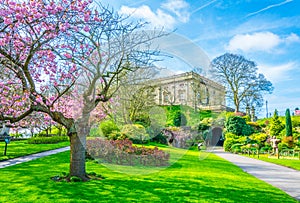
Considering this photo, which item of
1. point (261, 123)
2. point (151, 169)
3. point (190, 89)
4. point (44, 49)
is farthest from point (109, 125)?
point (261, 123)

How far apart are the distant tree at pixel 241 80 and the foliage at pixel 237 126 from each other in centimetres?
598

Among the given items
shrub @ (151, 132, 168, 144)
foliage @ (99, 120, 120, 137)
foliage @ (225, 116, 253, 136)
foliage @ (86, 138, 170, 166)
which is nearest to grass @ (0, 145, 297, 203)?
foliage @ (86, 138, 170, 166)

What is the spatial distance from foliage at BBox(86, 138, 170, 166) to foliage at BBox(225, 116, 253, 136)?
15.6m

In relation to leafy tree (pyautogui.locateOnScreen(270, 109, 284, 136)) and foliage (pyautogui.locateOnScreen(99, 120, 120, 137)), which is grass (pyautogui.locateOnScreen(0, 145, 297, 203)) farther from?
leafy tree (pyautogui.locateOnScreen(270, 109, 284, 136))

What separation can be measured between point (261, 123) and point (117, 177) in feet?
84.0

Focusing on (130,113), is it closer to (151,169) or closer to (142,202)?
(151,169)

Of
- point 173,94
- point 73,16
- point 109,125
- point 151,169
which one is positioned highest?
point 73,16

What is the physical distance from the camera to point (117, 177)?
7.36m

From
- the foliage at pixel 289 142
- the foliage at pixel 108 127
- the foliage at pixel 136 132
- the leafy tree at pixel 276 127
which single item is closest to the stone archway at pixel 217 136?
the leafy tree at pixel 276 127

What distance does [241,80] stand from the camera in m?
31.1

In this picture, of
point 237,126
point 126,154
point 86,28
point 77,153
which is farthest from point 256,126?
point 86,28

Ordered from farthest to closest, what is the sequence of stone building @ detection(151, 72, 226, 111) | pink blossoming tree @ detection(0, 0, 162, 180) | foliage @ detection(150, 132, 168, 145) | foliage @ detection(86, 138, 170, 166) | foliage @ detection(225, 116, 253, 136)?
1. foliage @ detection(225, 116, 253, 136)
2. foliage @ detection(150, 132, 168, 145)
3. foliage @ detection(86, 138, 170, 166)
4. stone building @ detection(151, 72, 226, 111)
5. pink blossoming tree @ detection(0, 0, 162, 180)

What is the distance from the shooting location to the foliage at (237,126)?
24.6 m

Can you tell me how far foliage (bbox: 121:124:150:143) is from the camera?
623 inches
